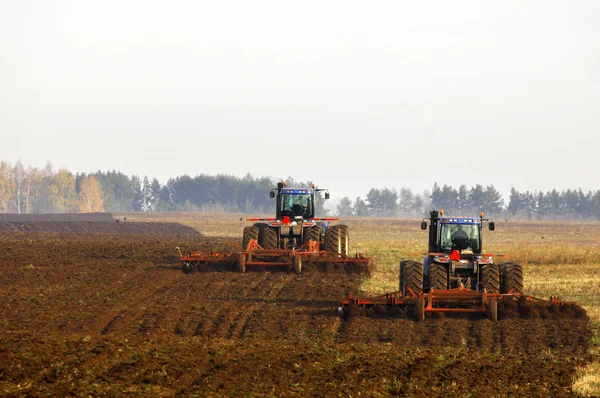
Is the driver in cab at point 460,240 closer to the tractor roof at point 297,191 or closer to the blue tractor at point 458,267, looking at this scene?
the blue tractor at point 458,267

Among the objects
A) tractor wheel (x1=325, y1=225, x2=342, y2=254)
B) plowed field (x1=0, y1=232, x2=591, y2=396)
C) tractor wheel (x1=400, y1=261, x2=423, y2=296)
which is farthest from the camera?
tractor wheel (x1=325, y1=225, x2=342, y2=254)

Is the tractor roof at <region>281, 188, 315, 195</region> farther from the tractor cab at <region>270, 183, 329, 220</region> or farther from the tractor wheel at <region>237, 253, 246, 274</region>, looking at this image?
the tractor wheel at <region>237, 253, 246, 274</region>

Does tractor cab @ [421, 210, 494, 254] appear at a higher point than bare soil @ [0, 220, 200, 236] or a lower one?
higher

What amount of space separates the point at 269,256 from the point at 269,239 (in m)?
1.34

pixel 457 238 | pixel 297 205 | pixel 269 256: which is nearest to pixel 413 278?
pixel 457 238

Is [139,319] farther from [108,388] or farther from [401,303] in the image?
[108,388]

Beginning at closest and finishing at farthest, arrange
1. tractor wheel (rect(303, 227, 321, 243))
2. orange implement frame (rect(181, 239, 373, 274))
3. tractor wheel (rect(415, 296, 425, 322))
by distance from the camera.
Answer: tractor wheel (rect(415, 296, 425, 322)) → orange implement frame (rect(181, 239, 373, 274)) → tractor wheel (rect(303, 227, 321, 243))

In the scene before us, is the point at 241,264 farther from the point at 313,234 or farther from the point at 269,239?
the point at 313,234

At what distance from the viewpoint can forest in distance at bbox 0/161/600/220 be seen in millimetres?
163375

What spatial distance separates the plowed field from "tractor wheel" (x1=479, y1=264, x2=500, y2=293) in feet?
4.44

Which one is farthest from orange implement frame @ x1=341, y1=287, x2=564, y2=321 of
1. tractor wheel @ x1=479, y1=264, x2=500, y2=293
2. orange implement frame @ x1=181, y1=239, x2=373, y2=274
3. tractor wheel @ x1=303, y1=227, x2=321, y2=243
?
tractor wheel @ x1=303, y1=227, x2=321, y2=243

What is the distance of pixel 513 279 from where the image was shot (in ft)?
61.6

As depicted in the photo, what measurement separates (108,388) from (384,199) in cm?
17625

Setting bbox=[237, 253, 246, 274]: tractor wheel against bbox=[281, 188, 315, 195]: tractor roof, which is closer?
bbox=[237, 253, 246, 274]: tractor wheel
